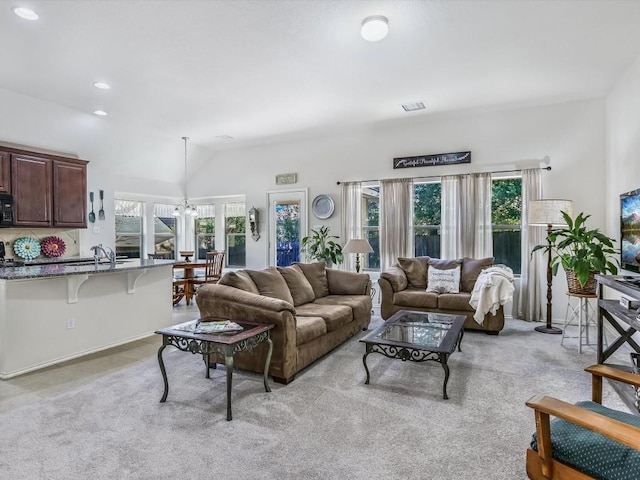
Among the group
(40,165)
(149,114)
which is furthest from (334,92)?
(40,165)

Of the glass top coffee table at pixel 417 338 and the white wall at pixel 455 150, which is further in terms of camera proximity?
→ the white wall at pixel 455 150

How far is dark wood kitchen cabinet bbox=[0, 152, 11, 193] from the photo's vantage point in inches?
197

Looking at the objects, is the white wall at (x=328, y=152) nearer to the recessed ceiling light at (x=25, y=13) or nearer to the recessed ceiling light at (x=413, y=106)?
the recessed ceiling light at (x=413, y=106)

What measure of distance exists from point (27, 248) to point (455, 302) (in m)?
6.12

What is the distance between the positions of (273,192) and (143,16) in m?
4.41

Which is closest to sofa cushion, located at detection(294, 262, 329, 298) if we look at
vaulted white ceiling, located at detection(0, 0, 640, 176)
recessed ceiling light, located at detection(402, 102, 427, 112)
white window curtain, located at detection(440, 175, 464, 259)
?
white window curtain, located at detection(440, 175, 464, 259)

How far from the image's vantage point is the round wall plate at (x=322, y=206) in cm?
669

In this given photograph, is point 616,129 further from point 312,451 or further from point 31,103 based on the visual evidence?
point 31,103

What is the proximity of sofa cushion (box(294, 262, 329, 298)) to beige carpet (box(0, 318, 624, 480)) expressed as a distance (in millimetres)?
1400

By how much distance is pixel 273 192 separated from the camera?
731 cm

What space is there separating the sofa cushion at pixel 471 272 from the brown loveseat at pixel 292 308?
1311 millimetres

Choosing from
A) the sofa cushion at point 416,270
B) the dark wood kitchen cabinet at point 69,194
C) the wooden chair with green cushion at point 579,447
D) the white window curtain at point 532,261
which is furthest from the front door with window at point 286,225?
the wooden chair with green cushion at point 579,447

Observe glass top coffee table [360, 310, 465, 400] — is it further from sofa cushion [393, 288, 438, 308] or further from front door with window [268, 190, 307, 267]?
front door with window [268, 190, 307, 267]

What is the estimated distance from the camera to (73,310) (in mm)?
3818
